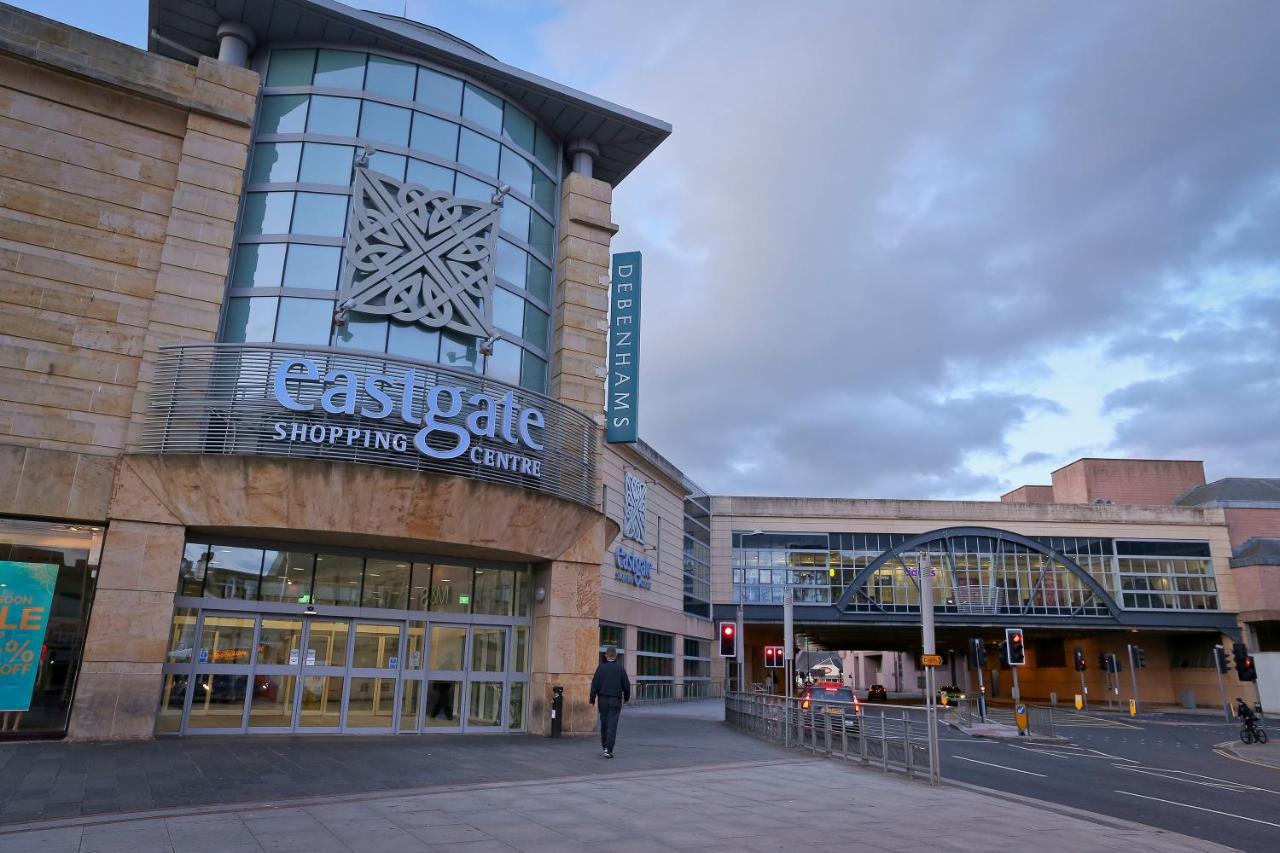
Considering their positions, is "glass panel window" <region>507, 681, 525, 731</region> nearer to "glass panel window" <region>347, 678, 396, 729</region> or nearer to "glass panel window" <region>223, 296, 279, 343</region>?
"glass panel window" <region>347, 678, 396, 729</region>

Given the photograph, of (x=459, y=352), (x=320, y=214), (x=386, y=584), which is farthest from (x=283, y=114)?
(x=386, y=584)

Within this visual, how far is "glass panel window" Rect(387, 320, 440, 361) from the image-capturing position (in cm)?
1780

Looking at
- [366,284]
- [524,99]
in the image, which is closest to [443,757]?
[366,284]

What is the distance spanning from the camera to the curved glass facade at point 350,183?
17.7 metres

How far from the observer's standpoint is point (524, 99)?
20969 mm

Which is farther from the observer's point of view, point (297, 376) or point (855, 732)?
point (297, 376)

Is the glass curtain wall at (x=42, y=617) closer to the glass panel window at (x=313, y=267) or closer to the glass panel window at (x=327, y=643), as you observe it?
the glass panel window at (x=327, y=643)

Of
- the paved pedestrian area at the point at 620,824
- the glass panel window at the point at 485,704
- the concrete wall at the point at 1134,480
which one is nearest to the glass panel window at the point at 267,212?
the glass panel window at the point at 485,704

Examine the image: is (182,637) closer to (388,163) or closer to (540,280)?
(388,163)

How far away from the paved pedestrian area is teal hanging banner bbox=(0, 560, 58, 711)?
7.42 m

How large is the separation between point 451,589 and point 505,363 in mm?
5069

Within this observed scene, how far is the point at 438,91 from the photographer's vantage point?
64.9ft

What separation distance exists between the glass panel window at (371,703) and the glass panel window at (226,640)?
6.93 feet

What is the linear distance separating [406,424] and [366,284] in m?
3.38
